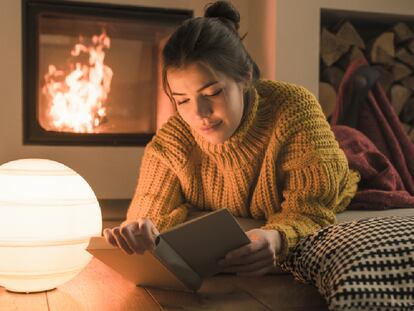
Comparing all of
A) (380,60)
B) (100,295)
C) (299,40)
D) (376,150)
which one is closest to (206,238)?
(100,295)

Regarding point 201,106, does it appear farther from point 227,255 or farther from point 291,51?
point 291,51

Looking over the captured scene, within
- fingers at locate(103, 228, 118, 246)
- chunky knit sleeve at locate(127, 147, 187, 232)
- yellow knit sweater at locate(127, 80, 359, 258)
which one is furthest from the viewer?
chunky knit sleeve at locate(127, 147, 187, 232)

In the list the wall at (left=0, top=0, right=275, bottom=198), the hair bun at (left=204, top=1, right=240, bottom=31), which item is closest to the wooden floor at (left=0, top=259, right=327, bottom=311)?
the hair bun at (left=204, top=1, right=240, bottom=31)

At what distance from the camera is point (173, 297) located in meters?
1.10

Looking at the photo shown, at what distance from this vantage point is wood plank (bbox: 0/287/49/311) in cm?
104

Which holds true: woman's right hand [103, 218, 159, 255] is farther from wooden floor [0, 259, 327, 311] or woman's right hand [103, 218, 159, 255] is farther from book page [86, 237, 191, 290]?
wooden floor [0, 259, 327, 311]

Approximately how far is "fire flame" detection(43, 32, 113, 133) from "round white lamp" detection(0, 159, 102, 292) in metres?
1.38

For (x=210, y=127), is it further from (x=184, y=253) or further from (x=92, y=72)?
(x=92, y=72)

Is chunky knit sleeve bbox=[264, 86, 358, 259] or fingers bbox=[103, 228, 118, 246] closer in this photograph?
fingers bbox=[103, 228, 118, 246]

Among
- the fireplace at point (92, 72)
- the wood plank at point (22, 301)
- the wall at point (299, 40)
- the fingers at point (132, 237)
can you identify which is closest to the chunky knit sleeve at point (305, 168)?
the fingers at point (132, 237)

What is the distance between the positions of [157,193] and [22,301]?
426mm

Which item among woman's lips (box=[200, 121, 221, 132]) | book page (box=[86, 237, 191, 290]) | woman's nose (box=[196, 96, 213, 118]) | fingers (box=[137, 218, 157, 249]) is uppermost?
woman's nose (box=[196, 96, 213, 118])

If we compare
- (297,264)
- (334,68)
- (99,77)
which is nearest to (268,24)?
(334,68)

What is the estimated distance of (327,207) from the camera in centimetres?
130
